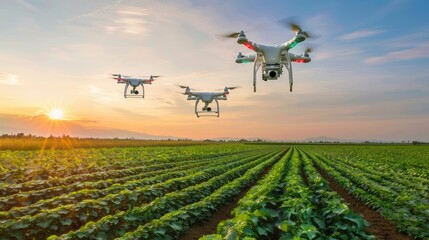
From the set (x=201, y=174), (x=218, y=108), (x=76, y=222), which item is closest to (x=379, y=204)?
(x=201, y=174)

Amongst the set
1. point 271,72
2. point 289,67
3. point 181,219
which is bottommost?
point 181,219

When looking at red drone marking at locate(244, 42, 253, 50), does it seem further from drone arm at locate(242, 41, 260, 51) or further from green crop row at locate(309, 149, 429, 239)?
green crop row at locate(309, 149, 429, 239)

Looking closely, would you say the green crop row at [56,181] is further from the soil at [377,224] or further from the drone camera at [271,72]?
the soil at [377,224]

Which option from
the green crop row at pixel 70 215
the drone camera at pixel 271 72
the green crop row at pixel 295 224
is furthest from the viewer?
the drone camera at pixel 271 72

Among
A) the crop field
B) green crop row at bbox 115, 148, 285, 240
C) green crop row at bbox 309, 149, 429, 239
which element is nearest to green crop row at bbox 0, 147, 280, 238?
the crop field

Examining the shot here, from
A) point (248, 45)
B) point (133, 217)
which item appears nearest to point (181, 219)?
point (133, 217)

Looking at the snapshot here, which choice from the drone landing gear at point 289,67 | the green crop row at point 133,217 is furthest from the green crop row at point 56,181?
the drone landing gear at point 289,67

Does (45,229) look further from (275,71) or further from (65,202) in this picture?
(275,71)

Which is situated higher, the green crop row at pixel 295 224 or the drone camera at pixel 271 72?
the drone camera at pixel 271 72

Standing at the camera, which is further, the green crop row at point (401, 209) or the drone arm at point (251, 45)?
the drone arm at point (251, 45)

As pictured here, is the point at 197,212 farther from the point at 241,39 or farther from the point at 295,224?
the point at 241,39

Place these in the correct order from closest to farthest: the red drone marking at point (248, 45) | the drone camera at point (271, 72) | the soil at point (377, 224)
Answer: the soil at point (377, 224), the red drone marking at point (248, 45), the drone camera at point (271, 72)
